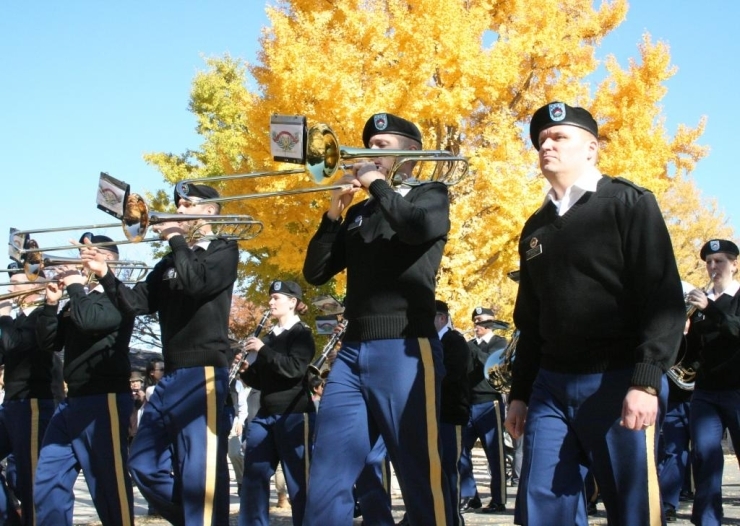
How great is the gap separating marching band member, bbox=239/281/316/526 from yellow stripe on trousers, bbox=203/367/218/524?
1.62 meters

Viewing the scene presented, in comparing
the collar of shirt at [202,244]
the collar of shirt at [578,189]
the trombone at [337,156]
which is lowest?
the collar of shirt at [202,244]

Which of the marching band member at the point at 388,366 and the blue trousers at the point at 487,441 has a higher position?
the marching band member at the point at 388,366

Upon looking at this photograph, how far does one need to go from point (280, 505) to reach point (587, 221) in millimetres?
8088

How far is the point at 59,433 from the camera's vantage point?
7.01 m

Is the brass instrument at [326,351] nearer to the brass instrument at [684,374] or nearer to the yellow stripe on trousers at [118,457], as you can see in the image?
the yellow stripe on trousers at [118,457]

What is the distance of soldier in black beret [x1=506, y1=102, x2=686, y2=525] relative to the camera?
4027 millimetres

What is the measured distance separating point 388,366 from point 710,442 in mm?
3693

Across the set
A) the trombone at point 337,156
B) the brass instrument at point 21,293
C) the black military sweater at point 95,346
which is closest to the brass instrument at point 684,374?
the trombone at point 337,156

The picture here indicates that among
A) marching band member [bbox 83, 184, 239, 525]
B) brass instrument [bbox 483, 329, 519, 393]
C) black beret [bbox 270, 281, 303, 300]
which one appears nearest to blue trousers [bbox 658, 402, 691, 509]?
brass instrument [bbox 483, 329, 519, 393]

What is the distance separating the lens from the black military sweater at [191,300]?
6344 millimetres

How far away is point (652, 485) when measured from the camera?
4051 mm

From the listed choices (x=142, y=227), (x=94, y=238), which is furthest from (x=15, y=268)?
(x=142, y=227)

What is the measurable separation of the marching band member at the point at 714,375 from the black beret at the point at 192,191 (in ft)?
11.6

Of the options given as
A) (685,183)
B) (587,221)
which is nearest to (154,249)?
(685,183)
